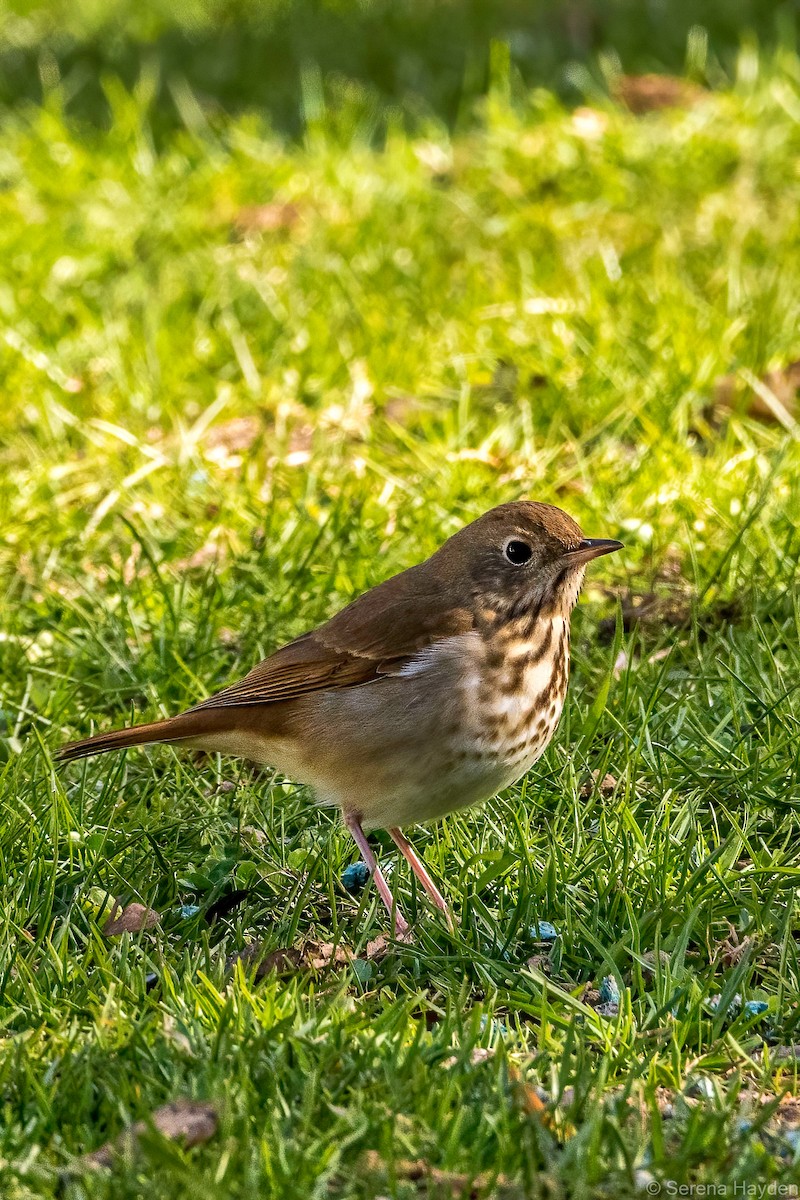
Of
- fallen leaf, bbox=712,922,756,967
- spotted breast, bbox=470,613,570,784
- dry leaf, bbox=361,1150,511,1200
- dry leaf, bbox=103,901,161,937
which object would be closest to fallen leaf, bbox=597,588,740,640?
spotted breast, bbox=470,613,570,784

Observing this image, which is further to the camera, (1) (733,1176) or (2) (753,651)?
(2) (753,651)

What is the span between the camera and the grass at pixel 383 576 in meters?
3.04

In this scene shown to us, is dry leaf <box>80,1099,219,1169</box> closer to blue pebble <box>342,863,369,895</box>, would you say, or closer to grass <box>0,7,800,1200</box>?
grass <box>0,7,800,1200</box>

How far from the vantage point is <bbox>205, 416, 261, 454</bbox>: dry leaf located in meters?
6.48

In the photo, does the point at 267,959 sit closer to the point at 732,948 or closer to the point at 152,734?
the point at 152,734

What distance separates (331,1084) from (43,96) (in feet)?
28.2

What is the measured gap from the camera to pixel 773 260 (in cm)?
741

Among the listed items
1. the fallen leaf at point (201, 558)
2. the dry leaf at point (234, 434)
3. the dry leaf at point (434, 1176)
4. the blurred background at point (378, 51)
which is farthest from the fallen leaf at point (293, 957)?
the blurred background at point (378, 51)

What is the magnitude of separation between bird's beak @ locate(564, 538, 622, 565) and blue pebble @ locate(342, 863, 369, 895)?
37.6 inches

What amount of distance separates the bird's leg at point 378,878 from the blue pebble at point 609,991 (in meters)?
0.48

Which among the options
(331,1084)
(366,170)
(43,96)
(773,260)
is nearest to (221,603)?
(331,1084)

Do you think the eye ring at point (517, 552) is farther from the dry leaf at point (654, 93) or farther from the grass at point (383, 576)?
the dry leaf at point (654, 93)

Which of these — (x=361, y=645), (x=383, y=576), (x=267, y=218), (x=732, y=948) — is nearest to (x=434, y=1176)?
(x=732, y=948)

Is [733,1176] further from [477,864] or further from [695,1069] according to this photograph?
[477,864]
